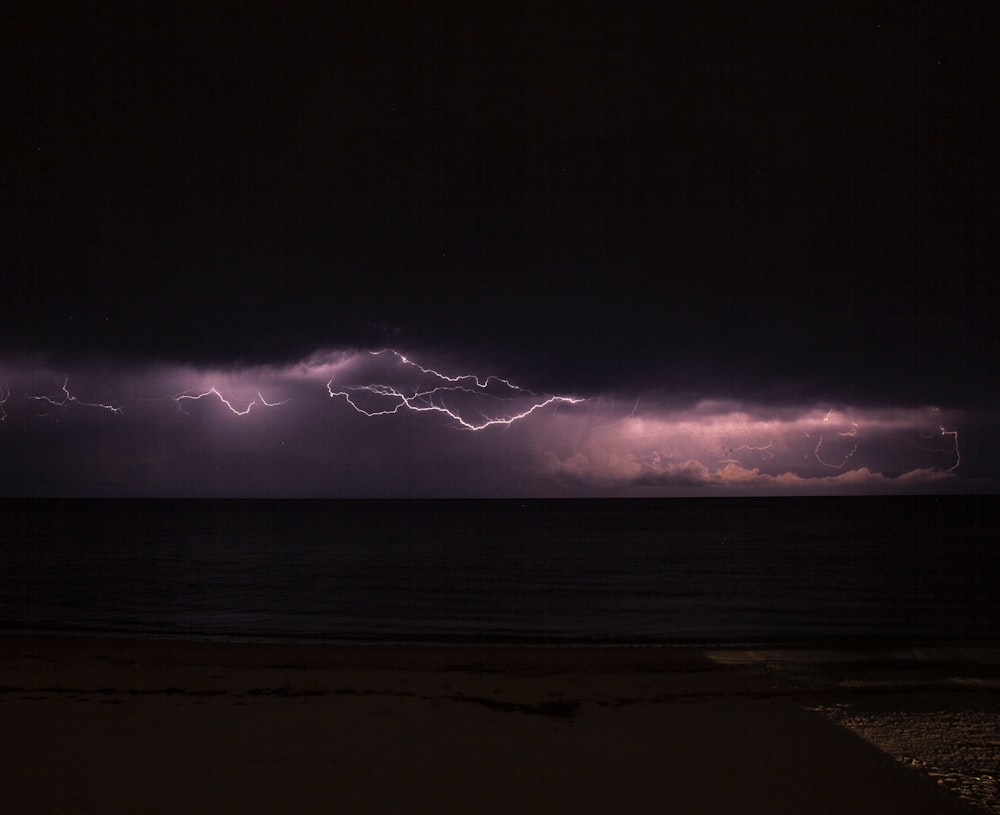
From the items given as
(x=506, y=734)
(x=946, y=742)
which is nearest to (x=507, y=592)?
(x=506, y=734)

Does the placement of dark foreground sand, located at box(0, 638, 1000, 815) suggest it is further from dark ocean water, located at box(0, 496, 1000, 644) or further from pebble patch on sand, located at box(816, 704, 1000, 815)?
dark ocean water, located at box(0, 496, 1000, 644)

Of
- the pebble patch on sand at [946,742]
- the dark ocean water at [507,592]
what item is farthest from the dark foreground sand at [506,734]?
the dark ocean water at [507,592]

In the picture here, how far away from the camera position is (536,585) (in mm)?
26734

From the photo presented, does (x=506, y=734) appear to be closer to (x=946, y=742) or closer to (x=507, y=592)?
(x=946, y=742)

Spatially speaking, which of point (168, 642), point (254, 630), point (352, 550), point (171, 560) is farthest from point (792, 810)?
point (352, 550)

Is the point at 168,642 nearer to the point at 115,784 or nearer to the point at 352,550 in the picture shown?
the point at 115,784

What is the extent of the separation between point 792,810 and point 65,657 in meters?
10.4

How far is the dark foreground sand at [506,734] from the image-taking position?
5.33m

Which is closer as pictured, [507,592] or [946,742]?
[946,742]

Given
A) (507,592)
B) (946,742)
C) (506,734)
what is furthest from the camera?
(507,592)

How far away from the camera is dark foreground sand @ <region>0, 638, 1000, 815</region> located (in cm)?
533

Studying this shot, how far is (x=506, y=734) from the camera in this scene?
6895 millimetres

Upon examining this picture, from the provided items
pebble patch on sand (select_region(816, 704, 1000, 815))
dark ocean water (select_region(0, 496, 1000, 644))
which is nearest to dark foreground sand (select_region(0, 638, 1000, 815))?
pebble patch on sand (select_region(816, 704, 1000, 815))

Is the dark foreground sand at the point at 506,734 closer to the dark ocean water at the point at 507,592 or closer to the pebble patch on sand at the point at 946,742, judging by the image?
the pebble patch on sand at the point at 946,742
